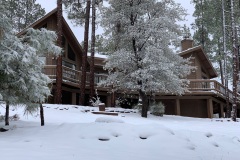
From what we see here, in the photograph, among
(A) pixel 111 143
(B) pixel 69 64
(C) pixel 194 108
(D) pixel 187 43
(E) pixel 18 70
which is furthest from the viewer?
(D) pixel 187 43

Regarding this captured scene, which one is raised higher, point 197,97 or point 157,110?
point 197,97

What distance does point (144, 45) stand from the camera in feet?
55.9

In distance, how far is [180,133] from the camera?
8930 mm

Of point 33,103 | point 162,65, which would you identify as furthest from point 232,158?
point 162,65

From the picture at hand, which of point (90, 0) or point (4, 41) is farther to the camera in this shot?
point (90, 0)

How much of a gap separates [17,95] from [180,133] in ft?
16.6

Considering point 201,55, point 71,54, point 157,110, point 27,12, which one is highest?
point 27,12

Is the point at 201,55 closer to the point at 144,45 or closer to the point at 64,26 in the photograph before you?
the point at 144,45

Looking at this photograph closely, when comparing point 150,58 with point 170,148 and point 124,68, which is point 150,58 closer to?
point 124,68

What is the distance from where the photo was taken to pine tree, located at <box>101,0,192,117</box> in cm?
1602

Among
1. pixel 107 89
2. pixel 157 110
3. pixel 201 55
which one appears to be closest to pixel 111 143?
pixel 157 110

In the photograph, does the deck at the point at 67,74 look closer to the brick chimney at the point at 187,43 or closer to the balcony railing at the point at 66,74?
the balcony railing at the point at 66,74

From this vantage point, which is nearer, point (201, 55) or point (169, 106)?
point (169, 106)

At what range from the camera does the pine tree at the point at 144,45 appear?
1602cm
